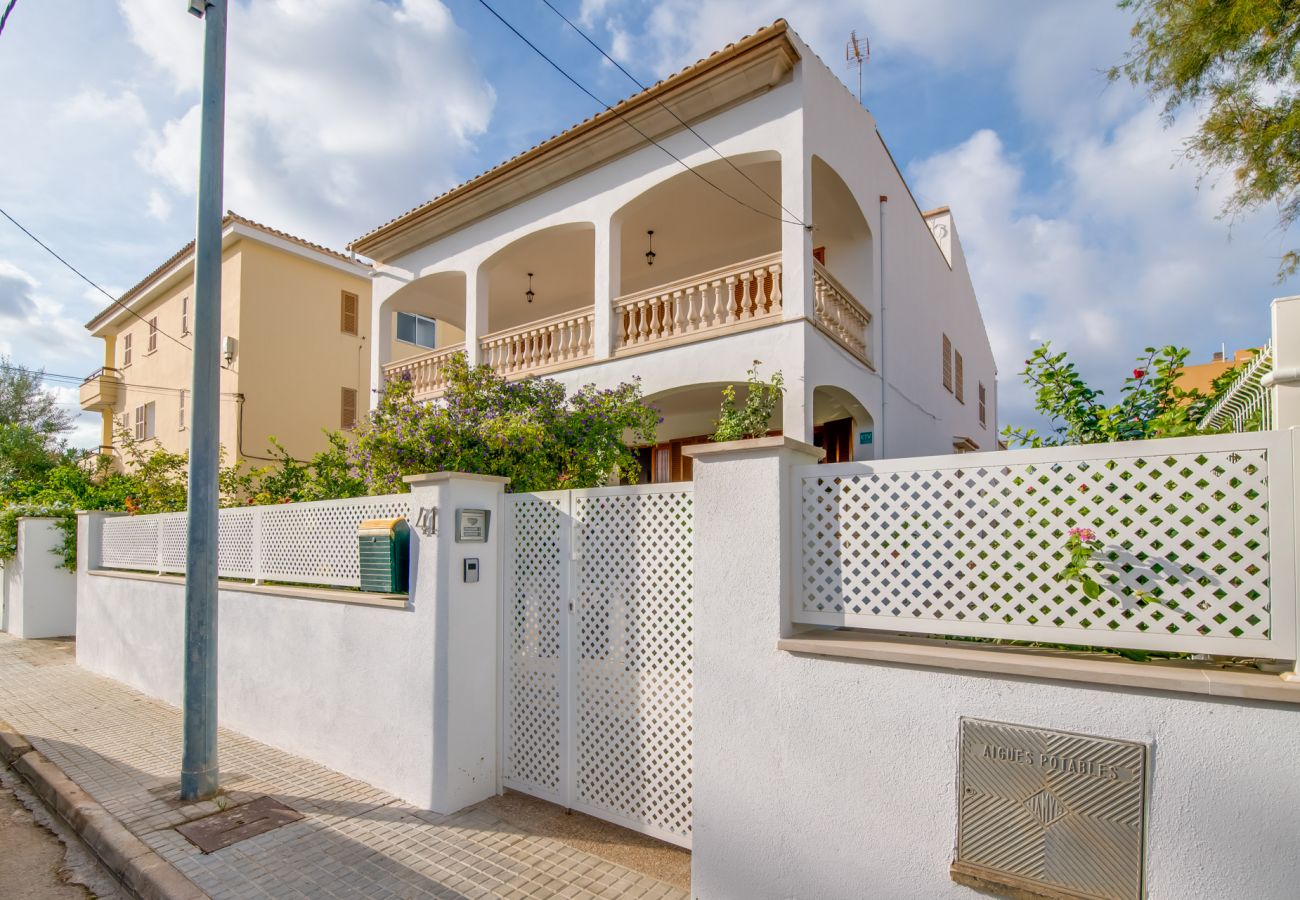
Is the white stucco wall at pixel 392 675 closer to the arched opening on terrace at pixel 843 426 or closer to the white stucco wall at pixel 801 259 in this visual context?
the white stucco wall at pixel 801 259

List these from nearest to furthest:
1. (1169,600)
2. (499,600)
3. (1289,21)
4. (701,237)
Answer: (1169,600) → (499,600) → (1289,21) → (701,237)

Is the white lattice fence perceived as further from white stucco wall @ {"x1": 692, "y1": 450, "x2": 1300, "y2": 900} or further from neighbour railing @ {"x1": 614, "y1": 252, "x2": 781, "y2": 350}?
neighbour railing @ {"x1": 614, "y1": 252, "x2": 781, "y2": 350}

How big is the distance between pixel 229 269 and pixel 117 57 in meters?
11.5

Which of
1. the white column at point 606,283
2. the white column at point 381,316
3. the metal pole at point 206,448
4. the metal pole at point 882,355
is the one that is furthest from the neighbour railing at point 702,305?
the white column at point 381,316

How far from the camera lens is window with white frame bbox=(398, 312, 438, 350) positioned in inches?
734

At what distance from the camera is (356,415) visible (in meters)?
18.2

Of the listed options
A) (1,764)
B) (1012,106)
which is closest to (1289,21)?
(1012,106)

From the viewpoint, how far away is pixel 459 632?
15.0 feet

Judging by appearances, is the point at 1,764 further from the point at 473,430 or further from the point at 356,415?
the point at 356,415

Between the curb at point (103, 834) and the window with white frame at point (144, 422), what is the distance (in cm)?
1623

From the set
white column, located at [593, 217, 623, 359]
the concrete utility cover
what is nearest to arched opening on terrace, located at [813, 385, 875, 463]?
white column, located at [593, 217, 623, 359]

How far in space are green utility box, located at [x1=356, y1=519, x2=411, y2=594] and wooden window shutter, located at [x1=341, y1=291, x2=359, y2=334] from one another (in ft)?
49.1

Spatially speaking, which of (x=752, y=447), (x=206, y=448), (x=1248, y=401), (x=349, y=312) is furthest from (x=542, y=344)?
(x=349, y=312)

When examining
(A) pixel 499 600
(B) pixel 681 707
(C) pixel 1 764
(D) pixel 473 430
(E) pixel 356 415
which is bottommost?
(C) pixel 1 764
